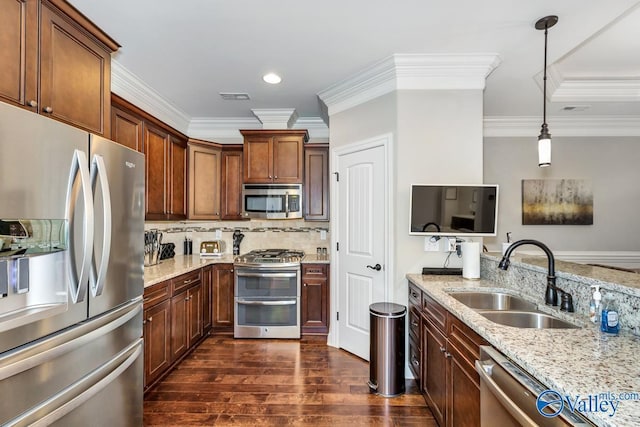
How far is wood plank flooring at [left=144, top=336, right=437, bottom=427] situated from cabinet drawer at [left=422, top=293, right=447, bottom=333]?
2.36 ft

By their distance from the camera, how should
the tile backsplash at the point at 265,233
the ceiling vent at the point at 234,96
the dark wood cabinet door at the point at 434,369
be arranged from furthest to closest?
the tile backsplash at the point at 265,233 < the ceiling vent at the point at 234,96 < the dark wood cabinet door at the point at 434,369

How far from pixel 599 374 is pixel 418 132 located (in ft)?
7.14

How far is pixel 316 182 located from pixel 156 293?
221 cm

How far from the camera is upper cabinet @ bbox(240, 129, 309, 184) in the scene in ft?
12.8

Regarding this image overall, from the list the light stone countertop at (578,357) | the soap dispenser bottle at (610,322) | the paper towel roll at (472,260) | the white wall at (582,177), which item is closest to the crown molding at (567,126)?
the white wall at (582,177)

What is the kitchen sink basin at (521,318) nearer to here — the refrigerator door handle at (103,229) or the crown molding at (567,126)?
the refrigerator door handle at (103,229)

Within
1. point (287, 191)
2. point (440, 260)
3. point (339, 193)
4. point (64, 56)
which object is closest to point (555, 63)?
point (440, 260)

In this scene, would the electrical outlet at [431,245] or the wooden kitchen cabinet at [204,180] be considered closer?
the electrical outlet at [431,245]

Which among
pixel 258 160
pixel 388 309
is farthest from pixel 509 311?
pixel 258 160

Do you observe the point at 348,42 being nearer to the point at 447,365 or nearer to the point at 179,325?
the point at 447,365

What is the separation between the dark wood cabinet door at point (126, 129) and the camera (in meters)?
2.54

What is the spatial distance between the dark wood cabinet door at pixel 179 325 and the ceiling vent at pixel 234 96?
85.0 inches

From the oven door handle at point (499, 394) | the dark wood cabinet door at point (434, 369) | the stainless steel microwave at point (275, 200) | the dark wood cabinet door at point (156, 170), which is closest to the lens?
the oven door handle at point (499, 394)

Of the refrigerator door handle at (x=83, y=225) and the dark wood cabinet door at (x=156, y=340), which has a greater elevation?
the refrigerator door handle at (x=83, y=225)
